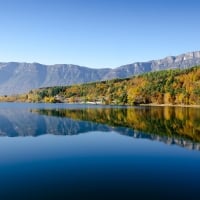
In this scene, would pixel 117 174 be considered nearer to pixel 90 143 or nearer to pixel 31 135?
pixel 90 143

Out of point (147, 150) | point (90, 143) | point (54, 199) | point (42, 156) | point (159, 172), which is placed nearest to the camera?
point (54, 199)

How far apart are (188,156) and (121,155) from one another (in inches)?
318

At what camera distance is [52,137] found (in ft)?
182

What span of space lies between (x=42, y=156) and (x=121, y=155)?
956cm

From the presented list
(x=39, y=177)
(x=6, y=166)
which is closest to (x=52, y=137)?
(x=6, y=166)

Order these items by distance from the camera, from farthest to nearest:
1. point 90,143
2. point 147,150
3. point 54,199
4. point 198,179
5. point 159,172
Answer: point 90,143, point 147,150, point 159,172, point 198,179, point 54,199

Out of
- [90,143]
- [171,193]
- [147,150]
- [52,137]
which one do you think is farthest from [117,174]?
[52,137]

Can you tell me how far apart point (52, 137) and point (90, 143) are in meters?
9.36

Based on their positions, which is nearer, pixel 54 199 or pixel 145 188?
pixel 54 199

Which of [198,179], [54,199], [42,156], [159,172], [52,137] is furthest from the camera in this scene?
[52,137]

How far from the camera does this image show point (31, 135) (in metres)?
57.3

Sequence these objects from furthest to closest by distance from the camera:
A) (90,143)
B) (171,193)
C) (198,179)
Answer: (90,143) → (198,179) → (171,193)

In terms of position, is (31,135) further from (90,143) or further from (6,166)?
(6,166)

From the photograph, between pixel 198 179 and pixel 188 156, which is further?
pixel 188 156
